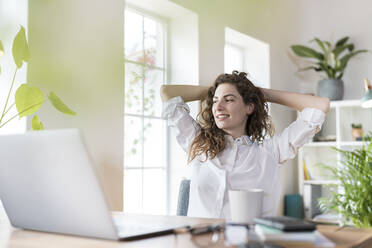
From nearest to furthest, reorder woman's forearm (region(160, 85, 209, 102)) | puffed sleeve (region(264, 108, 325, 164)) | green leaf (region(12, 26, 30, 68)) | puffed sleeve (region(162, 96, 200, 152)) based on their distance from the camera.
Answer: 1. green leaf (region(12, 26, 30, 68))
2. puffed sleeve (region(264, 108, 325, 164))
3. puffed sleeve (region(162, 96, 200, 152))
4. woman's forearm (region(160, 85, 209, 102))

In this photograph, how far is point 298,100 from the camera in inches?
88.0

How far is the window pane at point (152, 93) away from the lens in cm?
346

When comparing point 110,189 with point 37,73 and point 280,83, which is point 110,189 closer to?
point 37,73

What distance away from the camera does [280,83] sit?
15.0 feet

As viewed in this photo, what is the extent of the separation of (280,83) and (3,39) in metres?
2.95

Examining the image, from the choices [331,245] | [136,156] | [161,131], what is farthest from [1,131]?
[331,245]

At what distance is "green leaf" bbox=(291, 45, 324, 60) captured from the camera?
14.8ft

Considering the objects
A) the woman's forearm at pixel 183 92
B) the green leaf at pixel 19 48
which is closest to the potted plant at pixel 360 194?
the woman's forearm at pixel 183 92

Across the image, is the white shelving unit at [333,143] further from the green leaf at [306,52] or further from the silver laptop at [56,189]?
the silver laptop at [56,189]

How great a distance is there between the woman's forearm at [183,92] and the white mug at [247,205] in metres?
1.26

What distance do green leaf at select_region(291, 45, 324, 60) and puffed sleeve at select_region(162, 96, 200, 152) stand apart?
2.63 m

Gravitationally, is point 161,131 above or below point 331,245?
above

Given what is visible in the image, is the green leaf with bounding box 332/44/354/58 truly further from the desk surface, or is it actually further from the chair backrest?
the desk surface

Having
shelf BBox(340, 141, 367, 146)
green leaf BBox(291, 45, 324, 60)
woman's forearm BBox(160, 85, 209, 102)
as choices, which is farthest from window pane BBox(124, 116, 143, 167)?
shelf BBox(340, 141, 367, 146)
